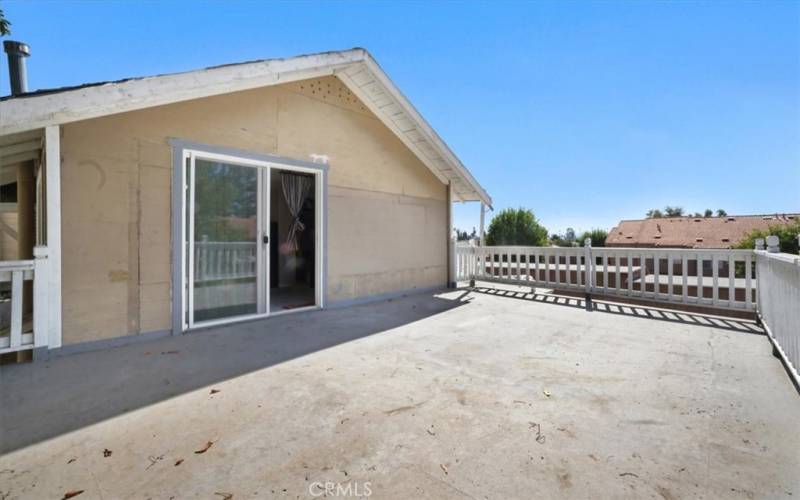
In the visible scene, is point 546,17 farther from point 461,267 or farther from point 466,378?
point 466,378

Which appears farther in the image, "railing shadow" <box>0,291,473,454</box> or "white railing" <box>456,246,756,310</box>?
"white railing" <box>456,246,756,310</box>

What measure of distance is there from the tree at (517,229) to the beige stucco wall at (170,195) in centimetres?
1930

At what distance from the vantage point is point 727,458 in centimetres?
161

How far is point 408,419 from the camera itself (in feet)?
6.57

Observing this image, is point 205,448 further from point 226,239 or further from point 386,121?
point 386,121

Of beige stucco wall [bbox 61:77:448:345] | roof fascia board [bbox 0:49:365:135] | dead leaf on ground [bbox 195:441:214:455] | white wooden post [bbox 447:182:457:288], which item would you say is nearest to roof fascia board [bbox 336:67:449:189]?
beige stucco wall [bbox 61:77:448:345]

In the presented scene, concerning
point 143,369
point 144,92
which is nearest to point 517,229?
point 144,92

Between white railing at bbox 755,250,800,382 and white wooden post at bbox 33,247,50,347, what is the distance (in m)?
6.20

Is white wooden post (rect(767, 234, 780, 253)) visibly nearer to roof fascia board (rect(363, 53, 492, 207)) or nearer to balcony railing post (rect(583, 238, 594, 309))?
balcony railing post (rect(583, 238, 594, 309))

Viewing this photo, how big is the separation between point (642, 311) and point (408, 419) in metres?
4.87

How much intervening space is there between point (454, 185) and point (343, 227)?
3.36m

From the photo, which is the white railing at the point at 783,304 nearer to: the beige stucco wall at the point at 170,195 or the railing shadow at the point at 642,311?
the railing shadow at the point at 642,311

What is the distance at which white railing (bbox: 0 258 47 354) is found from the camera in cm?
295

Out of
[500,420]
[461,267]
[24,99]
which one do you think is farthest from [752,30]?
[24,99]
